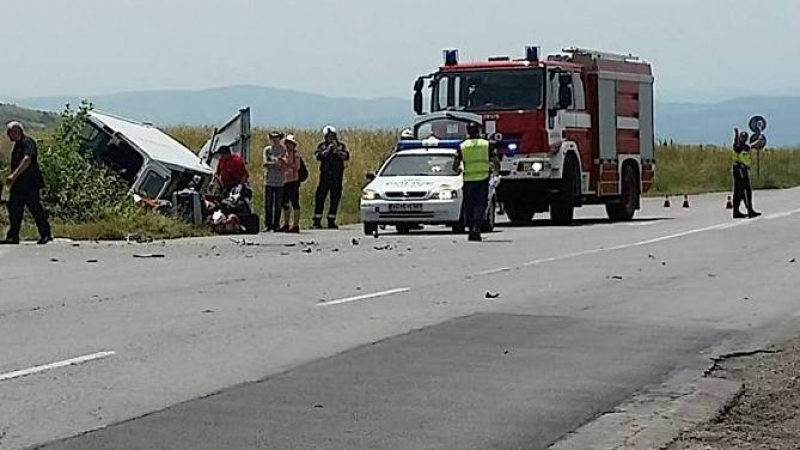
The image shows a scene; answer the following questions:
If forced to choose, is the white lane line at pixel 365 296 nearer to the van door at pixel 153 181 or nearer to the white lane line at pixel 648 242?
the white lane line at pixel 648 242

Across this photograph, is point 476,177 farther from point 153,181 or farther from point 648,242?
point 153,181

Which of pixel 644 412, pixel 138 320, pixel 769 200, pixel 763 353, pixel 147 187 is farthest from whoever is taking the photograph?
pixel 769 200

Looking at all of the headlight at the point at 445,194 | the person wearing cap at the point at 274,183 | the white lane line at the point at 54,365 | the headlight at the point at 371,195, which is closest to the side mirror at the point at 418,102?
the person wearing cap at the point at 274,183

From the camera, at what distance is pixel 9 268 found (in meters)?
19.2

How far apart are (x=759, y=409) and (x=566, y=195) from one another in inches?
867

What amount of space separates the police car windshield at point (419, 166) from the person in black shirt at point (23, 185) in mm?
Result: 7066

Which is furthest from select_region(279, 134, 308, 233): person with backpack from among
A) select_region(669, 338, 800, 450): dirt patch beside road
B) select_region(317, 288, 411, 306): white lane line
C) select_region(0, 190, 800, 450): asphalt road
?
select_region(669, 338, 800, 450): dirt patch beside road

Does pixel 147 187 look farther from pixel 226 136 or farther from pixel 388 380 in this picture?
pixel 388 380

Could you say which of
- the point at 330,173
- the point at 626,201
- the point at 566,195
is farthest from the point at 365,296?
the point at 626,201

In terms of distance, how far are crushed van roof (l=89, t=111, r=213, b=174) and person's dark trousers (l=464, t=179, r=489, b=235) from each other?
5994 mm

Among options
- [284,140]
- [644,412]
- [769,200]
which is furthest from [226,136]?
[644,412]

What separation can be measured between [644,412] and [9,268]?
11.5 metres

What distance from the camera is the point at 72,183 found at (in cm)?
2791

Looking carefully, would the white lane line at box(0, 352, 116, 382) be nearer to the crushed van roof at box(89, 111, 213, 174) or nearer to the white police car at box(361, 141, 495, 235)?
the white police car at box(361, 141, 495, 235)
